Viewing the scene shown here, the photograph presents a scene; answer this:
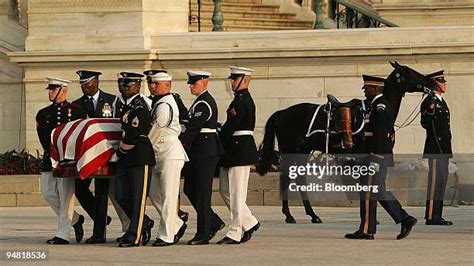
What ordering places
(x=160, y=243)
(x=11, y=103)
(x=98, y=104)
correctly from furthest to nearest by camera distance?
(x=11, y=103) → (x=98, y=104) → (x=160, y=243)

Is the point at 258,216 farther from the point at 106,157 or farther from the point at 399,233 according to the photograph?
the point at 106,157

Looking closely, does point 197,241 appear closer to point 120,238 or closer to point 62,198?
point 120,238

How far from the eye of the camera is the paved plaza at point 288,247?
54.6 feet

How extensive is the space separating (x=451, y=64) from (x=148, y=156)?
31.7 feet

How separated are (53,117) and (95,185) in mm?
926

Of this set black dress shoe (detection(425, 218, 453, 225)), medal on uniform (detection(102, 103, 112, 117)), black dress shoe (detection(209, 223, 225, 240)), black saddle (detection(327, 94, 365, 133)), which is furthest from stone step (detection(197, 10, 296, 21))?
black dress shoe (detection(209, 223, 225, 240))

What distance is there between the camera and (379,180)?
18.8 meters

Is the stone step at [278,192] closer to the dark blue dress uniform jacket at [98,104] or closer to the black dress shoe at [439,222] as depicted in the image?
the black dress shoe at [439,222]

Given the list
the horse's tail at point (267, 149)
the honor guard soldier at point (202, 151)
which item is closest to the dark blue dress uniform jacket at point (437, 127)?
the horse's tail at point (267, 149)

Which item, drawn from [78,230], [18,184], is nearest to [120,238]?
[78,230]

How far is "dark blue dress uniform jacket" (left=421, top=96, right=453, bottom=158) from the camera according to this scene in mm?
22062

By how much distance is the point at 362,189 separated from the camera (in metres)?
19.0

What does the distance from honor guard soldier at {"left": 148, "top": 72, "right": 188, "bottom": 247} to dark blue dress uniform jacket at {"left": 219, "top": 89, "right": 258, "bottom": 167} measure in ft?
1.94

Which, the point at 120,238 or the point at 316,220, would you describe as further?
the point at 316,220
